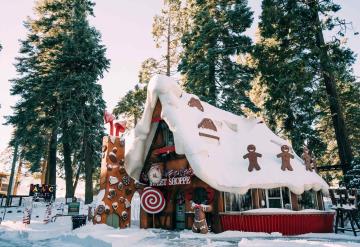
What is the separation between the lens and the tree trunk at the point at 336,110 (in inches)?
695

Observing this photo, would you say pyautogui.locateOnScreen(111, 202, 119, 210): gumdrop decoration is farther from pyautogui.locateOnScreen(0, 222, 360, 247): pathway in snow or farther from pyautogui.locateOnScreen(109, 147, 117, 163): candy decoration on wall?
pyautogui.locateOnScreen(109, 147, 117, 163): candy decoration on wall

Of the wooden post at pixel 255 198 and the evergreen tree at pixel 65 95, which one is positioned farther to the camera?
Answer: the evergreen tree at pixel 65 95

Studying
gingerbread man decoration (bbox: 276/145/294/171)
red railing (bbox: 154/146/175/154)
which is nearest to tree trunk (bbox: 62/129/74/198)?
red railing (bbox: 154/146/175/154)

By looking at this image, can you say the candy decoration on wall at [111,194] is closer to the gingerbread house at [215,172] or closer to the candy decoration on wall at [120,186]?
the candy decoration on wall at [120,186]

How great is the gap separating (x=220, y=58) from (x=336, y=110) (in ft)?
37.0

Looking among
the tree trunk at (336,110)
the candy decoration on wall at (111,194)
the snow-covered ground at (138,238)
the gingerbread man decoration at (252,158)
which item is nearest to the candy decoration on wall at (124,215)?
the candy decoration on wall at (111,194)

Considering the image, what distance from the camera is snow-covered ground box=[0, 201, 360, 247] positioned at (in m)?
9.77

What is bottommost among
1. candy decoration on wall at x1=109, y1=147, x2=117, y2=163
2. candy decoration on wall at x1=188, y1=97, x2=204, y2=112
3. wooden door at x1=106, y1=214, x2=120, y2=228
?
wooden door at x1=106, y1=214, x2=120, y2=228

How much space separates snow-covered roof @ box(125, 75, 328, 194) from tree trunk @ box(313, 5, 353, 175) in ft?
9.66

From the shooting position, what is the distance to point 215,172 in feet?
42.9

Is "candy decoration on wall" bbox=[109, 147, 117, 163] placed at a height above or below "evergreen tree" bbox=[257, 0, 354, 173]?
below

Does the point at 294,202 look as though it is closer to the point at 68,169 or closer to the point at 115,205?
the point at 115,205

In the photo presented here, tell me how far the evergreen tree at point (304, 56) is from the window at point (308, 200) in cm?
337

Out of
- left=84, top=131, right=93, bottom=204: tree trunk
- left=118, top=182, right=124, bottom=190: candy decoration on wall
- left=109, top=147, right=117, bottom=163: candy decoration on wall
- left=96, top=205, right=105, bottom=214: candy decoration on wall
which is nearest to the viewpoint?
left=96, top=205, right=105, bottom=214: candy decoration on wall
